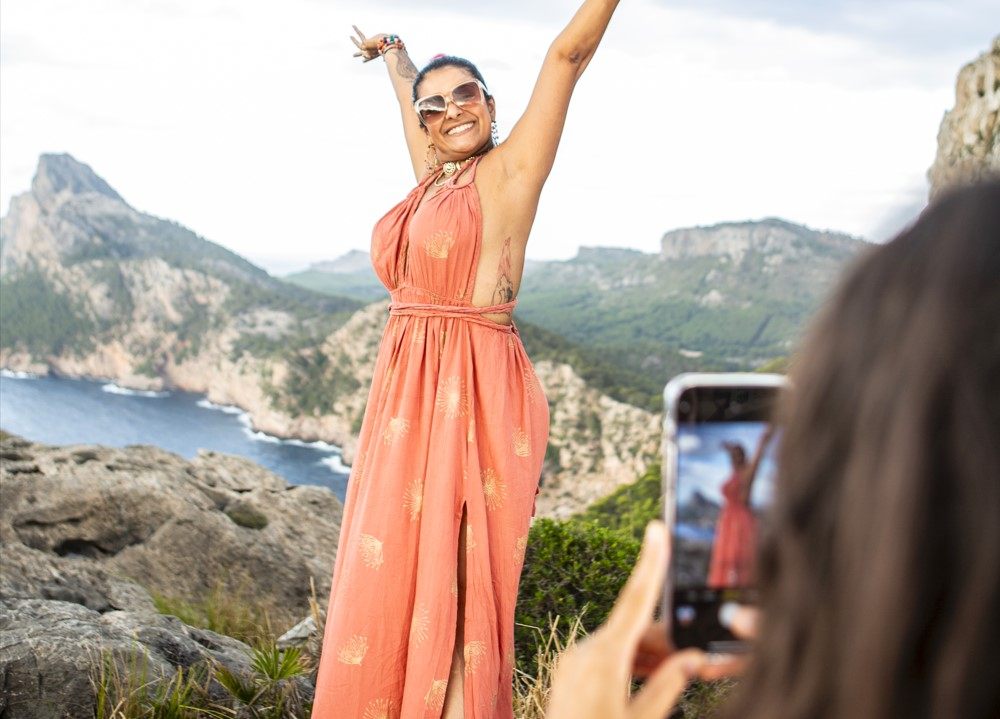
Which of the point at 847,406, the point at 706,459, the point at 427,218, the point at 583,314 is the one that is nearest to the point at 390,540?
the point at 427,218

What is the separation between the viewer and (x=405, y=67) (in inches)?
148

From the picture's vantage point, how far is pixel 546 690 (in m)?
3.50

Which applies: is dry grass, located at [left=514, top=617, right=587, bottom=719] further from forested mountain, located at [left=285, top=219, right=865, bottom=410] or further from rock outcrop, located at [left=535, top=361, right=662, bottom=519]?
forested mountain, located at [left=285, top=219, right=865, bottom=410]

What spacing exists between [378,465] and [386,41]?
201 cm

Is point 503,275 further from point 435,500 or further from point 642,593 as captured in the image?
point 642,593

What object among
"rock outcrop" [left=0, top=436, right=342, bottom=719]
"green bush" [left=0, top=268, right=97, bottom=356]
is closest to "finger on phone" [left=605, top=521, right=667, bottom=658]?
"rock outcrop" [left=0, top=436, right=342, bottom=719]

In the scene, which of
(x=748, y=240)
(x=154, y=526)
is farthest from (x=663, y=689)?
(x=748, y=240)

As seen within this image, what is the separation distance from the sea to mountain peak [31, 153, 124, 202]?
3052 centimetres

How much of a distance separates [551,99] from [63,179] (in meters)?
105

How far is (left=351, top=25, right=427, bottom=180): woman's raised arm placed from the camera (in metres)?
3.39

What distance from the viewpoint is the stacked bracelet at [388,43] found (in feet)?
12.6

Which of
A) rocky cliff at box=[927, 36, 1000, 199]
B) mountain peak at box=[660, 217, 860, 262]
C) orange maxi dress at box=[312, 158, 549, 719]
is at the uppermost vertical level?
mountain peak at box=[660, 217, 860, 262]

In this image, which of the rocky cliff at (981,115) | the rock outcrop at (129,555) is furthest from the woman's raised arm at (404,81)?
the rocky cliff at (981,115)

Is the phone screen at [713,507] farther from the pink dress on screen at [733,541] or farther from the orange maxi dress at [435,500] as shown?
the orange maxi dress at [435,500]
